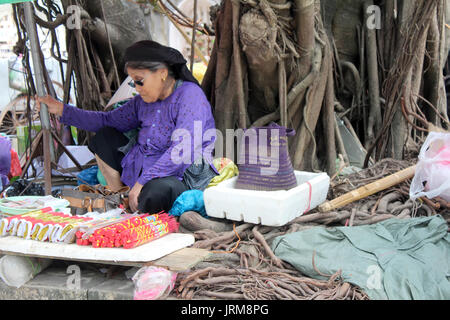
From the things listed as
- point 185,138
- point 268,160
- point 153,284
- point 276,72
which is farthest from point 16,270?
point 276,72

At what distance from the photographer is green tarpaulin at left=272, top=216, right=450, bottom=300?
1.89m

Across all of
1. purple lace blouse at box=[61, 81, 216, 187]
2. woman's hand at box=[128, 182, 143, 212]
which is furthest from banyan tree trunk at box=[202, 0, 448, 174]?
woman's hand at box=[128, 182, 143, 212]

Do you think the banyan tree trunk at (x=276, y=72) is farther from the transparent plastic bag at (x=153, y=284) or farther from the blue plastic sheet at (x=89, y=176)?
the transparent plastic bag at (x=153, y=284)

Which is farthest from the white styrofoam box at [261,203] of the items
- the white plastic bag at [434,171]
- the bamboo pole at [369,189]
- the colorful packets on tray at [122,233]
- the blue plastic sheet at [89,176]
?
the blue plastic sheet at [89,176]

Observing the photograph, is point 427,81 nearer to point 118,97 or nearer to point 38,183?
point 118,97

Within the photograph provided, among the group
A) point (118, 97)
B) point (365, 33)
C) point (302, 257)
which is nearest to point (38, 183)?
point (118, 97)

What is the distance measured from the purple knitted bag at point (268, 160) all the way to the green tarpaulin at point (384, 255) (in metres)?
0.41

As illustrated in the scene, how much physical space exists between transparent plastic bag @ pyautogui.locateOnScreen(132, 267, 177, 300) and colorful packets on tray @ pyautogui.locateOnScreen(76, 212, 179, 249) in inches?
7.1

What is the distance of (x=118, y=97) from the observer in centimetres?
379

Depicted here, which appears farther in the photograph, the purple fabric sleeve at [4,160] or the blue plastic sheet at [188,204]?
the purple fabric sleeve at [4,160]

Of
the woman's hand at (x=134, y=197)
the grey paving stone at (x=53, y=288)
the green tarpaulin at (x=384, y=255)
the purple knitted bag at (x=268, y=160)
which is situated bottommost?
the grey paving stone at (x=53, y=288)

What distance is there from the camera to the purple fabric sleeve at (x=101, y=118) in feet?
11.0
